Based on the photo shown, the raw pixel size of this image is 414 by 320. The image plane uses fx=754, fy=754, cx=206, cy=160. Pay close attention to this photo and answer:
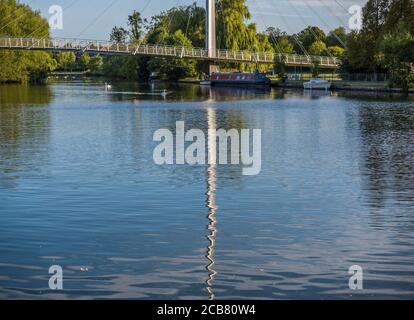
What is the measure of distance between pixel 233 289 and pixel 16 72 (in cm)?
12969

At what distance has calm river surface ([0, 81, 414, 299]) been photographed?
12.8 meters

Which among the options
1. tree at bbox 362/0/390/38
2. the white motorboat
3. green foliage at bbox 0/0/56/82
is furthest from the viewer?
green foliage at bbox 0/0/56/82

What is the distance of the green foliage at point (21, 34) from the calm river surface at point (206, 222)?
10311 centimetres

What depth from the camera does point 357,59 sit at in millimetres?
98625

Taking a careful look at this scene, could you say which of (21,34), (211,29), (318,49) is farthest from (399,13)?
(21,34)

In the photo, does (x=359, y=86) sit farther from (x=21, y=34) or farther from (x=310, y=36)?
(x=310, y=36)

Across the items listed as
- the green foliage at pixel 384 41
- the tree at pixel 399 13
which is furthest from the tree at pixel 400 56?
the tree at pixel 399 13

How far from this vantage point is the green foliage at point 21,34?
133375 millimetres

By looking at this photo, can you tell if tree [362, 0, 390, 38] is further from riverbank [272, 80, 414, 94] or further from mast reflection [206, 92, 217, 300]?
mast reflection [206, 92, 217, 300]

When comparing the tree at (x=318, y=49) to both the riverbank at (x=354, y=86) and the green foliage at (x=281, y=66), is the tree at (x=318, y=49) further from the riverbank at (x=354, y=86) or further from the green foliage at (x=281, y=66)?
the riverbank at (x=354, y=86)

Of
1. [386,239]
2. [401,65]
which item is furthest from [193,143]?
[401,65]

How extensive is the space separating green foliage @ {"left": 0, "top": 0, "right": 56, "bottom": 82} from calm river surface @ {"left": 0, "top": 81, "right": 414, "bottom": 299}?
103 metres

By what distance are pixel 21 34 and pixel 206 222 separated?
128001mm

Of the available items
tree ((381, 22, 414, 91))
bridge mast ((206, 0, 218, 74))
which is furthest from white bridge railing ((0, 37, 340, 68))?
tree ((381, 22, 414, 91))
